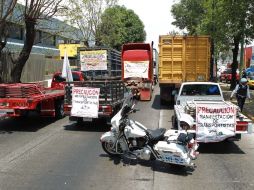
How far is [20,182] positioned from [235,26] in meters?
18.5

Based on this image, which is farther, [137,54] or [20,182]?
[137,54]

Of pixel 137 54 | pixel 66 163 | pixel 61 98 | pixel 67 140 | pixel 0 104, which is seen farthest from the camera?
pixel 137 54

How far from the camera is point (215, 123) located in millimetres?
10227

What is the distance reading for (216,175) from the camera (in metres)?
8.23

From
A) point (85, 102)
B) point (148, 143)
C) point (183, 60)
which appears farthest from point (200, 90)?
point (148, 143)

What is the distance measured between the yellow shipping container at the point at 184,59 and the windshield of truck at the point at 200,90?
4.85 metres

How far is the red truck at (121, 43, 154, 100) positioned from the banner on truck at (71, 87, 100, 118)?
10665 mm

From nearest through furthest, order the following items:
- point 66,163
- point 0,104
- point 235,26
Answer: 1. point 66,163
2. point 0,104
3. point 235,26

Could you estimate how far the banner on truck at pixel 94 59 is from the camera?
2589 cm

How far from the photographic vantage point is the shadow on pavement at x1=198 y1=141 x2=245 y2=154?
10361 millimetres

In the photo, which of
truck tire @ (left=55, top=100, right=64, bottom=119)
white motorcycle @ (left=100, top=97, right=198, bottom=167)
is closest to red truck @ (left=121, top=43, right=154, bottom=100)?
truck tire @ (left=55, top=100, right=64, bottom=119)

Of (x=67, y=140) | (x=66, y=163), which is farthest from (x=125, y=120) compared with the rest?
(x=67, y=140)

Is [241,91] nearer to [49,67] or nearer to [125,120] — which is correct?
[125,120]

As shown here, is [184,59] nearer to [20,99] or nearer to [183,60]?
[183,60]
